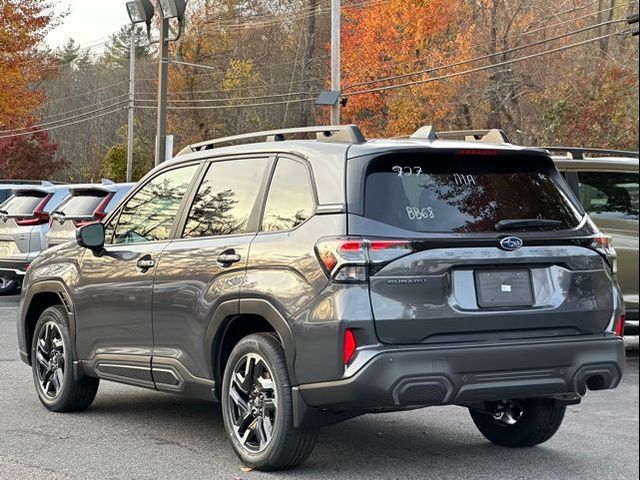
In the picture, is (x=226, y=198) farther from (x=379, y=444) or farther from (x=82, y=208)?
(x=82, y=208)

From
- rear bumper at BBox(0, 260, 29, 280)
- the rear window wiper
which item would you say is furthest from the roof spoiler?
rear bumper at BBox(0, 260, 29, 280)

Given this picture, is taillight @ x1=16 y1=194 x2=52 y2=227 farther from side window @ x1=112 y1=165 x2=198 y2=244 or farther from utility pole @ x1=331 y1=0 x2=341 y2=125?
utility pole @ x1=331 y1=0 x2=341 y2=125

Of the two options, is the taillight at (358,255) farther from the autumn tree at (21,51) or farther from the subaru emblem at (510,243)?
the autumn tree at (21,51)

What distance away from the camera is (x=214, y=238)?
615 centimetres

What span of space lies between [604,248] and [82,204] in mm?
10730

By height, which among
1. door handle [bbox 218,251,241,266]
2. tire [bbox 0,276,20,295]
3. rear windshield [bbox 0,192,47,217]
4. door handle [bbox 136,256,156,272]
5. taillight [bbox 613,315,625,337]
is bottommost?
tire [bbox 0,276,20,295]

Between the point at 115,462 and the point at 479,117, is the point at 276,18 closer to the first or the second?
the point at 479,117

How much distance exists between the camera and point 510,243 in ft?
17.6

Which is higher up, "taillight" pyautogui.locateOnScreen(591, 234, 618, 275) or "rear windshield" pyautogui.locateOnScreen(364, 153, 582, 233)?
"rear windshield" pyautogui.locateOnScreen(364, 153, 582, 233)

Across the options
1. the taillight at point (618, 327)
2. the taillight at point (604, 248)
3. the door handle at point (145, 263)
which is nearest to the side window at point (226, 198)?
the door handle at point (145, 263)

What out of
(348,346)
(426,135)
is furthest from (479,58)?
(348,346)

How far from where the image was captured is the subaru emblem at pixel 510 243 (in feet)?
17.6

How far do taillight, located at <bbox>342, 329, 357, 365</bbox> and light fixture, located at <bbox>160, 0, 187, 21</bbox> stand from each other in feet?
68.2

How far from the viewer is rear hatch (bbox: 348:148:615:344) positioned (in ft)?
16.9
